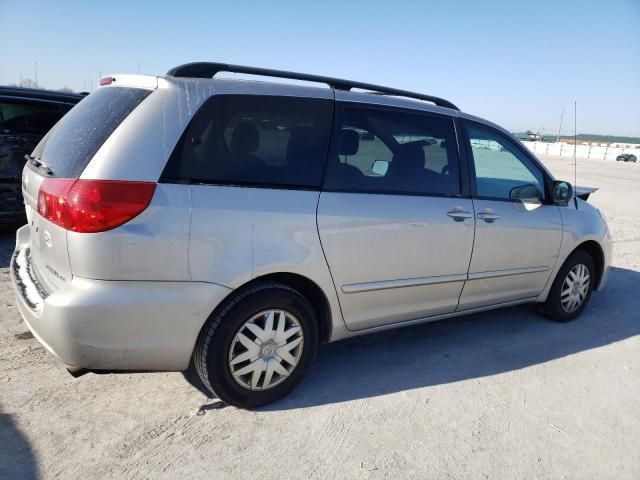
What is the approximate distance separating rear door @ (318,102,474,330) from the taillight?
98 centimetres

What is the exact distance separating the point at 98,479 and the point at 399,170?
7.79ft

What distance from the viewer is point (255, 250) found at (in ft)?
8.48

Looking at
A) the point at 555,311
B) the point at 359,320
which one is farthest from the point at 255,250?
the point at 555,311

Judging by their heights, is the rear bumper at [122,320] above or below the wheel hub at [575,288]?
above

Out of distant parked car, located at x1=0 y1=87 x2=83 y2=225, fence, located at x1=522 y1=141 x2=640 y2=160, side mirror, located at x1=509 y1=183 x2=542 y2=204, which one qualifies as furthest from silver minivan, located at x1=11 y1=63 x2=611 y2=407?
fence, located at x1=522 y1=141 x2=640 y2=160

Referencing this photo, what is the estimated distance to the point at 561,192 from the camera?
4109 mm

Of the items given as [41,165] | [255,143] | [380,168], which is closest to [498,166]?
[380,168]

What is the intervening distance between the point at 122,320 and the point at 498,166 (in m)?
3.07

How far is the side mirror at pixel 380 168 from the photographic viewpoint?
3.13 m

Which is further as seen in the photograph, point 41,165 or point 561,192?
point 561,192

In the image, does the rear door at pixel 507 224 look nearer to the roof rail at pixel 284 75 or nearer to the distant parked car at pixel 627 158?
the roof rail at pixel 284 75

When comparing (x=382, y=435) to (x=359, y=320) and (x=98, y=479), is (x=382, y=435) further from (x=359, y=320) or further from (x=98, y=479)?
(x=98, y=479)

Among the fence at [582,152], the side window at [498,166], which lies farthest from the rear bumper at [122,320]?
the fence at [582,152]

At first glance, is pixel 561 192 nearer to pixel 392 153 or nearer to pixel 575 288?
pixel 575 288
